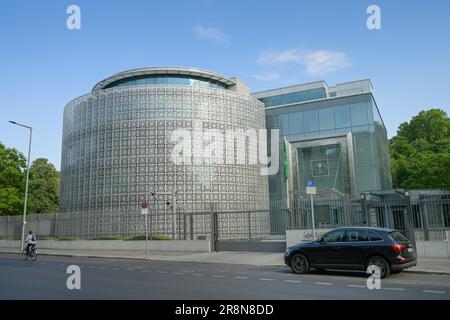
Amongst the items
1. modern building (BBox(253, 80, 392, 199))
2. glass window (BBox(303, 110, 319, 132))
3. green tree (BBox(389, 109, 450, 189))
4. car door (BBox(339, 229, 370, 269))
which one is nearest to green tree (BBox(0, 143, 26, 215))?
modern building (BBox(253, 80, 392, 199))

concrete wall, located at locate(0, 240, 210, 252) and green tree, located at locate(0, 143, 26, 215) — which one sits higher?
green tree, located at locate(0, 143, 26, 215)

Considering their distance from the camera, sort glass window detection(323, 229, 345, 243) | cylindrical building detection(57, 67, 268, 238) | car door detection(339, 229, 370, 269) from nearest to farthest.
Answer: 1. car door detection(339, 229, 370, 269)
2. glass window detection(323, 229, 345, 243)
3. cylindrical building detection(57, 67, 268, 238)

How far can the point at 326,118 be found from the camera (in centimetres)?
3738

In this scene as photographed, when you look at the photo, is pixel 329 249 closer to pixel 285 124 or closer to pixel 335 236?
pixel 335 236

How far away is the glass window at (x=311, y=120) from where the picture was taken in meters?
37.8

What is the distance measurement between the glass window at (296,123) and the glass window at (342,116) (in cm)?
353

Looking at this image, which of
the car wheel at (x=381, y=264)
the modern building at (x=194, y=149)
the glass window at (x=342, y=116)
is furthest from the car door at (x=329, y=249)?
the glass window at (x=342, y=116)

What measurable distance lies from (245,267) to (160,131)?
22871 mm

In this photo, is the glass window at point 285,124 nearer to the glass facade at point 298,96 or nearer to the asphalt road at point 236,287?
the glass facade at point 298,96

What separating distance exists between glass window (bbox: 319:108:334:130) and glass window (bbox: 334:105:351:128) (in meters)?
0.47

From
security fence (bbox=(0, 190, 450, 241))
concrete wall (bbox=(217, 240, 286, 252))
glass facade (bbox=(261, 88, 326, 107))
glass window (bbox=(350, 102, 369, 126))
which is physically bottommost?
concrete wall (bbox=(217, 240, 286, 252))

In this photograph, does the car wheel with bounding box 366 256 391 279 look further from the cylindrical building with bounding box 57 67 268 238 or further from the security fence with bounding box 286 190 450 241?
the cylindrical building with bounding box 57 67 268 238

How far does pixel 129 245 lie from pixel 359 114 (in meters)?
23.6

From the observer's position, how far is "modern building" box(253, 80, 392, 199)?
114 feet
